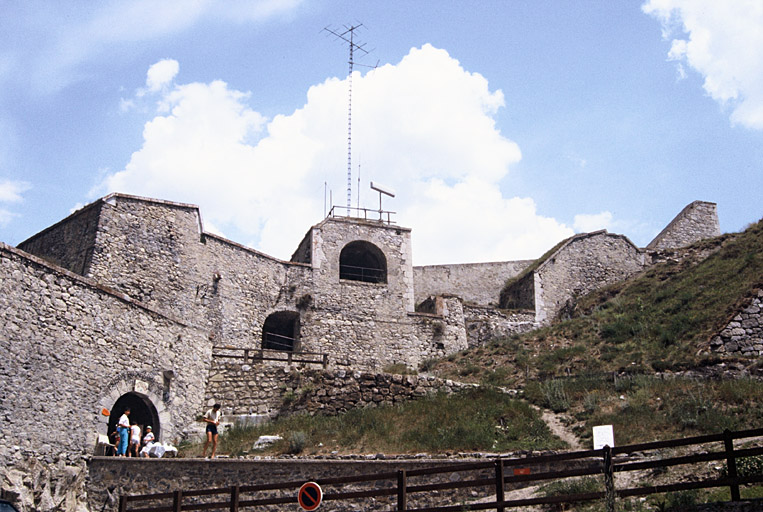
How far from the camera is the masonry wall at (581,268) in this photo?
31.9 meters

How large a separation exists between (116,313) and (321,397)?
6.16 metres

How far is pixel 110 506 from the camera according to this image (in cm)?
1677

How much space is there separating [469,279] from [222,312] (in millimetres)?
13523

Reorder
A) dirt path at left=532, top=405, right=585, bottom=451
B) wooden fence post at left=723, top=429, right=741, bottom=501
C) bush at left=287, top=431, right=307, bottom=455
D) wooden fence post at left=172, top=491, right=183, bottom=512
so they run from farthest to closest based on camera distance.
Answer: bush at left=287, top=431, right=307, bottom=455
dirt path at left=532, top=405, right=585, bottom=451
wooden fence post at left=172, top=491, right=183, bottom=512
wooden fence post at left=723, top=429, right=741, bottom=501

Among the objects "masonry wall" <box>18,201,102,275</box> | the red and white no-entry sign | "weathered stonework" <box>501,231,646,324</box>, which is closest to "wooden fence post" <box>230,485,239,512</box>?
the red and white no-entry sign

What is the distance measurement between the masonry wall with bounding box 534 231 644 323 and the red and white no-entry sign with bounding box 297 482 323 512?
20519 millimetres

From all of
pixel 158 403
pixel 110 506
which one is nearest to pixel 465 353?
pixel 158 403

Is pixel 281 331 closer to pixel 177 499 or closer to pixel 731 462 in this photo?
pixel 177 499

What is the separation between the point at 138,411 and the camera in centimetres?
2052

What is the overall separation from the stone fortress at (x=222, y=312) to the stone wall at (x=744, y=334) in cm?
823

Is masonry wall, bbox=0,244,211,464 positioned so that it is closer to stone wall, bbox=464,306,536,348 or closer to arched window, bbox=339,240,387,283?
arched window, bbox=339,240,387,283

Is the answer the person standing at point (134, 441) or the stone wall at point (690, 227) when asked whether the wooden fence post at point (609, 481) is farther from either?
the stone wall at point (690, 227)

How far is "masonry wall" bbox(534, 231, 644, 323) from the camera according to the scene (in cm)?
3188

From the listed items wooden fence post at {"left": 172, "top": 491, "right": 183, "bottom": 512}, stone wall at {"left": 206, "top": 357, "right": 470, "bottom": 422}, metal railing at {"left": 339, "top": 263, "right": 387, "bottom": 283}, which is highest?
metal railing at {"left": 339, "top": 263, "right": 387, "bottom": 283}
